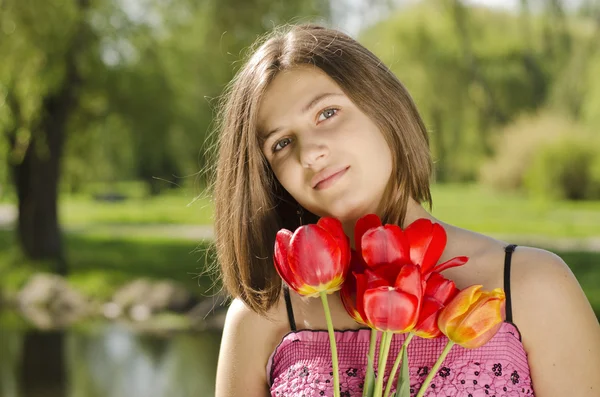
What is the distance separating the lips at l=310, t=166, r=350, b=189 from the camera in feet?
3.69

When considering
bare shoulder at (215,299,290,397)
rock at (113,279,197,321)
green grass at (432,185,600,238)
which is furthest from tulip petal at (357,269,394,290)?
green grass at (432,185,600,238)

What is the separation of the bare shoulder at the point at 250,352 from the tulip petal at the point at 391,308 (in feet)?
1.57

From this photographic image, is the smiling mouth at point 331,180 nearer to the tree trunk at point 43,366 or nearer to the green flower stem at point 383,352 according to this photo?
the green flower stem at point 383,352

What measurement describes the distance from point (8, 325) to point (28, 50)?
8.71 feet

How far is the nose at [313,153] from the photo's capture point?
43.8 inches

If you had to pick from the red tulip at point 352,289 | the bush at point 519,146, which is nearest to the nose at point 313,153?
the red tulip at point 352,289

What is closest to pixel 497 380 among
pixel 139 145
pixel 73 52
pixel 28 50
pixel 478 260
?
pixel 478 260

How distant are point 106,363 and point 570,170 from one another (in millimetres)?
11644

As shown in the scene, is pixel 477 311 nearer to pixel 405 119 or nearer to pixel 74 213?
pixel 405 119

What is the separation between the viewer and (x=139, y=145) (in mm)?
11078

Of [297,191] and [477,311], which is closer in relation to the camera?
[477,311]

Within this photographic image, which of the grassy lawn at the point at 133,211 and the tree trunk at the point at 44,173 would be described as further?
the grassy lawn at the point at 133,211

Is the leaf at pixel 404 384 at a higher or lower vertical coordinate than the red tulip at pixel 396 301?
lower

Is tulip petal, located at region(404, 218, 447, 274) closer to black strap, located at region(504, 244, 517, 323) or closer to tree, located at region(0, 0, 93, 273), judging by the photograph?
black strap, located at region(504, 244, 517, 323)
